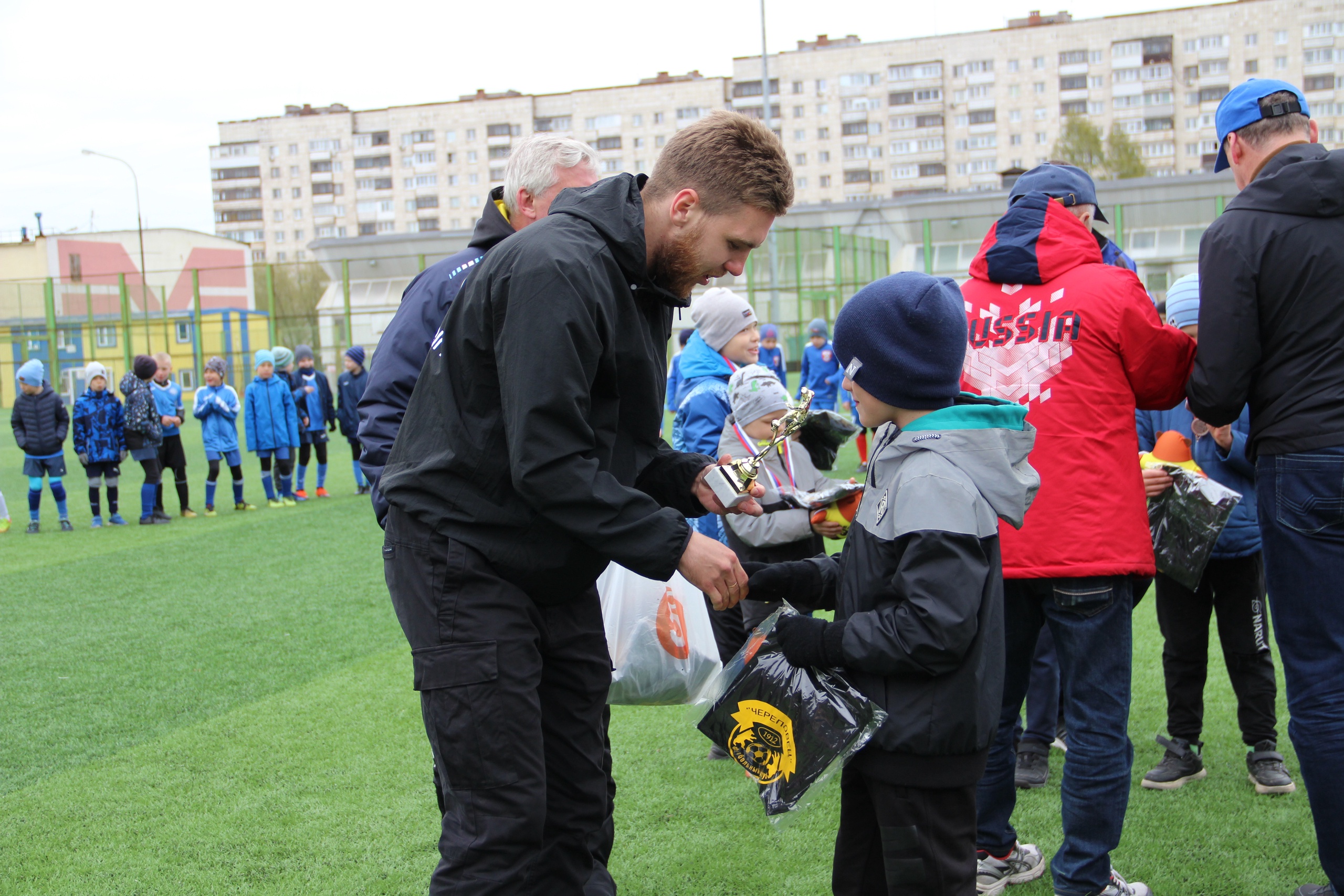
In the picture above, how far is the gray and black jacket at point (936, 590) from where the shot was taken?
2148mm

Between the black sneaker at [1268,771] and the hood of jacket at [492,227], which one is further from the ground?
the hood of jacket at [492,227]

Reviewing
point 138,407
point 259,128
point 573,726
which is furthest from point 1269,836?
point 259,128

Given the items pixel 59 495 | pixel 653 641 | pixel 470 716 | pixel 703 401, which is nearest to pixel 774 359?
pixel 59 495

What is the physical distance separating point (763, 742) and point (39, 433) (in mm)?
12044

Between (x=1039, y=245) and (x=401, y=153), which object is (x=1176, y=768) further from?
(x=401, y=153)

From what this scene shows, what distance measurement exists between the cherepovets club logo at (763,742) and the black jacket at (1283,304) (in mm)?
1449

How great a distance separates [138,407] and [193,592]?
490cm

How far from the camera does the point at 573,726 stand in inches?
98.4

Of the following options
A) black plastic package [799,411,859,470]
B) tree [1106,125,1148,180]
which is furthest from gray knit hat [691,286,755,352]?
tree [1106,125,1148,180]

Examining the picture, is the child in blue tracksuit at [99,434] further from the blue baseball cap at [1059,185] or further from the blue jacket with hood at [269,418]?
the blue baseball cap at [1059,185]

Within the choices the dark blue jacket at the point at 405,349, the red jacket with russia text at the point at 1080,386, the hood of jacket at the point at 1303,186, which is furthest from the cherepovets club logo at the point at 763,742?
the hood of jacket at the point at 1303,186

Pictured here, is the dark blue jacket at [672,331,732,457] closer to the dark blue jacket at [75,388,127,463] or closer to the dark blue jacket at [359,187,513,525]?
the dark blue jacket at [359,187,513,525]

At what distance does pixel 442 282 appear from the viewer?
10.4ft

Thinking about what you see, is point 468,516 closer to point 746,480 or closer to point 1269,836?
point 746,480
